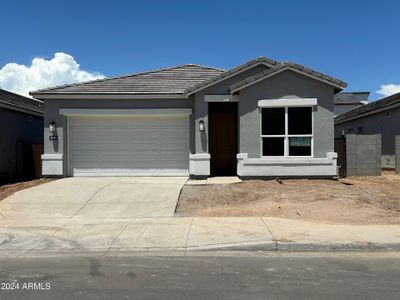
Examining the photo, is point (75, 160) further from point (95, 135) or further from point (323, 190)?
point (323, 190)

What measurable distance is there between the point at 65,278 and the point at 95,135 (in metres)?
11.8

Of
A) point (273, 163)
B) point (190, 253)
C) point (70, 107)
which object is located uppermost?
point (70, 107)

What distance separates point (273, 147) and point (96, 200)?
6.48 metres

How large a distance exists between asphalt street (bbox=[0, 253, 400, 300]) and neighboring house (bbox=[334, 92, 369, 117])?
37.5 m

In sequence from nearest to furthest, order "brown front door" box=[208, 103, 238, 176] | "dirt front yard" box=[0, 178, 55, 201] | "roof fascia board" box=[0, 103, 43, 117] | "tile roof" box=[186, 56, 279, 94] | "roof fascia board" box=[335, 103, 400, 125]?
"dirt front yard" box=[0, 178, 55, 201] < "tile roof" box=[186, 56, 279, 94] < "roof fascia board" box=[0, 103, 43, 117] < "brown front door" box=[208, 103, 238, 176] < "roof fascia board" box=[335, 103, 400, 125]

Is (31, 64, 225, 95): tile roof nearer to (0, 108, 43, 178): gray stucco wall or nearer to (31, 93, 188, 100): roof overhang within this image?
(31, 93, 188, 100): roof overhang

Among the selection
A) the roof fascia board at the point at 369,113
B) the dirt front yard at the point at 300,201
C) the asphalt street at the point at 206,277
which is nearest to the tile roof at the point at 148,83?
the dirt front yard at the point at 300,201

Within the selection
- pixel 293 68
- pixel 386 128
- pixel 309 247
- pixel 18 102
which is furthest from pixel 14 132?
pixel 386 128

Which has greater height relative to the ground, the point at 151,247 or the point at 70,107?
the point at 70,107

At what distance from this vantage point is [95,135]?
1770 cm

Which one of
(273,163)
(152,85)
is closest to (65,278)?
(273,163)

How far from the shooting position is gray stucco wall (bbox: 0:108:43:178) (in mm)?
18750

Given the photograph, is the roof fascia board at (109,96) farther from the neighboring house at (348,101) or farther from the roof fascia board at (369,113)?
the neighboring house at (348,101)

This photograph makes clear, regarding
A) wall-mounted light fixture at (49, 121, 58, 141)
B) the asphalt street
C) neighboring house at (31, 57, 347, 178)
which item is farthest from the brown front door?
the asphalt street
